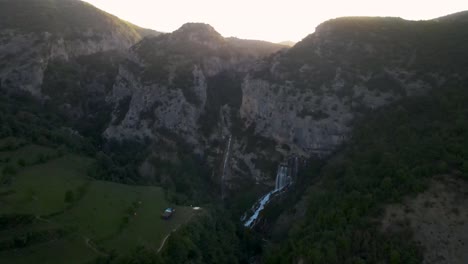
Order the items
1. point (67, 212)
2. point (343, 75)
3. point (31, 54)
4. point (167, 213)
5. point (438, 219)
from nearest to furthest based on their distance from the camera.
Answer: point (438, 219)
point (67, 212)
point (167, 213)
point (343, 75)
point (31, 54)

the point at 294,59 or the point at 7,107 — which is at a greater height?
the point at 294,59

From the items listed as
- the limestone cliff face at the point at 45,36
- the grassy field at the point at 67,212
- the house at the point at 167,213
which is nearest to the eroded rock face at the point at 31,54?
the limestone cliff face at the point at 45,36

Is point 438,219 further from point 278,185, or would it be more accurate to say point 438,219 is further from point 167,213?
point 278,185

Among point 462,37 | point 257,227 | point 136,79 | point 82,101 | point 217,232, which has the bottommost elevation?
point 257,227

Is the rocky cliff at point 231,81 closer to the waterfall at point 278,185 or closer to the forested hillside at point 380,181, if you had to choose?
the waterfall at point 278,185

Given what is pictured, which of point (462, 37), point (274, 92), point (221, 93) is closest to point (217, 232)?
point (274, 92)

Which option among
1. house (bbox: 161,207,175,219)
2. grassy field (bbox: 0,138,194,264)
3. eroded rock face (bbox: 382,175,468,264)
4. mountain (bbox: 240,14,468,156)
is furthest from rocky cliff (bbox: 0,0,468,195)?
eroded rock face (bbox: 382,175,468,264)

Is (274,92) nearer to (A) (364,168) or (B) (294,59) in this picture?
(B) (294,59)

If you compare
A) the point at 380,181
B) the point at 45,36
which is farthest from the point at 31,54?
the point at 380,181
